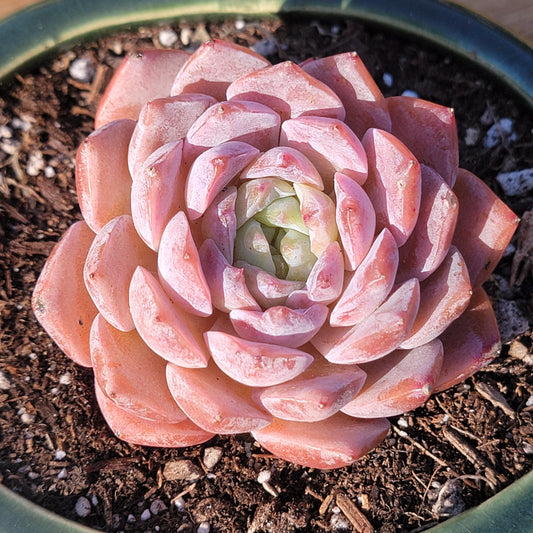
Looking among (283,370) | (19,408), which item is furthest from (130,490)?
(283,370)

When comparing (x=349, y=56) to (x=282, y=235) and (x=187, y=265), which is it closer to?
(x=282, y=235)

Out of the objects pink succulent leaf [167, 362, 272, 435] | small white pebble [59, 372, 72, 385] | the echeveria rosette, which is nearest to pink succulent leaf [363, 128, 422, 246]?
the echeveria rosette

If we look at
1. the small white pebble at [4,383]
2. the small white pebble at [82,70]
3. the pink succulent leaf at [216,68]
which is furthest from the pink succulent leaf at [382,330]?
the small white pebble at [82,70]

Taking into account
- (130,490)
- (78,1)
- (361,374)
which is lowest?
(130,490)

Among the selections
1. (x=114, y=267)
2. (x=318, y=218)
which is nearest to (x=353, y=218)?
(x=318, y=218)

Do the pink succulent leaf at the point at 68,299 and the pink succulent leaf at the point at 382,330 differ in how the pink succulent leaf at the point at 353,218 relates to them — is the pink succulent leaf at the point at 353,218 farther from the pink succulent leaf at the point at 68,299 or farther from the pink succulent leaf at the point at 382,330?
the pink succulent leaf at the point at 68,299

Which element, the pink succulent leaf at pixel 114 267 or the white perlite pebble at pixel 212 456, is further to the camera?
the white perlite pebble at pixel 212 456

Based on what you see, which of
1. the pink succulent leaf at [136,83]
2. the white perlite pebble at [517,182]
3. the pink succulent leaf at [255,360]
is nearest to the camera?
the pink succulent leaf at [255,360]
